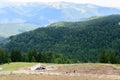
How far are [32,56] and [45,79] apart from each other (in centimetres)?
7205

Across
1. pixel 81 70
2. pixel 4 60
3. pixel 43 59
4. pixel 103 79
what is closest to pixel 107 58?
pixel 43 59

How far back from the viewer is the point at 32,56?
343 ft

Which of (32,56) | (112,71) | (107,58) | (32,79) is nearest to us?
(32,79)

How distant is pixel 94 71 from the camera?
46969mm

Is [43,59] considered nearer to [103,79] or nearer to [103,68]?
[103,68]

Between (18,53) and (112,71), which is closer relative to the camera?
(112,71)

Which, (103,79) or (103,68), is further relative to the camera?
(103,68)

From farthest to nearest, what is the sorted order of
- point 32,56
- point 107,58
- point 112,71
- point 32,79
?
point 32,56, point 107,58, point 112,71, point 32,79

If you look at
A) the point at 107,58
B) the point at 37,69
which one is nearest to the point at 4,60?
the point at 107,58

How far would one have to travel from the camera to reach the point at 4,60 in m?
105

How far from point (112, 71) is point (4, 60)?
64067 mm

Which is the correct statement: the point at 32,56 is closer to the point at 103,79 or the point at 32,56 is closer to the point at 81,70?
the point at 81,70

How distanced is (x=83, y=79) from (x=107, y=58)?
5835cm

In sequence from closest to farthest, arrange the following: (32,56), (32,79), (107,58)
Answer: (32,79)
(107,58)
(32,56)
